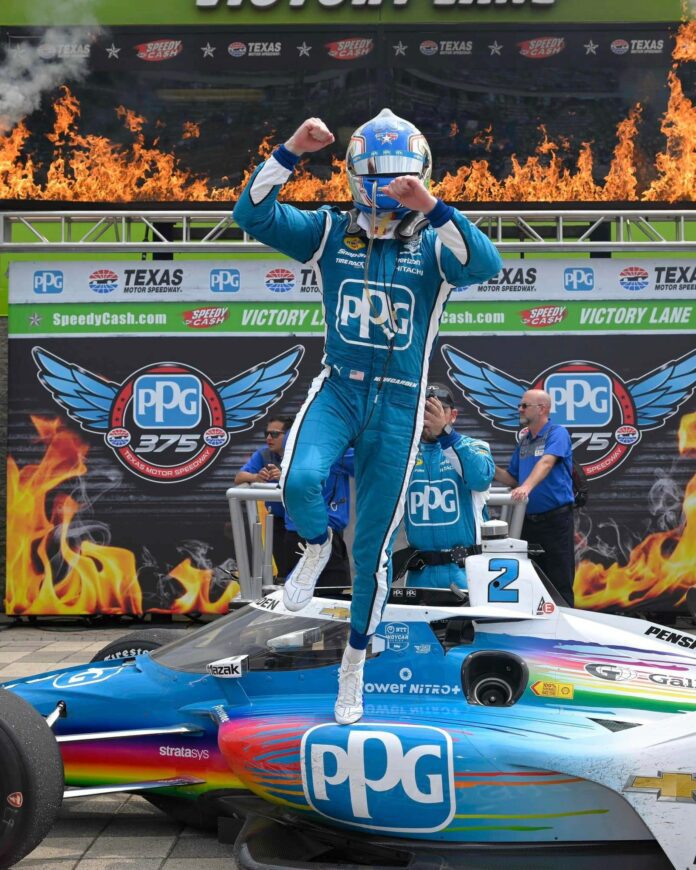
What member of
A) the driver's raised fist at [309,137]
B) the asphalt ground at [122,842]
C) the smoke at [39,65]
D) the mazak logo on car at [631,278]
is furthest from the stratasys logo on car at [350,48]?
the asphalt ground at [122,842]

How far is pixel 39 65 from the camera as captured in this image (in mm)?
12141

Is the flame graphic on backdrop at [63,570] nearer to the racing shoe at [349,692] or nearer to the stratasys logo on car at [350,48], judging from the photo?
the stratasys logo on car at [350,48]

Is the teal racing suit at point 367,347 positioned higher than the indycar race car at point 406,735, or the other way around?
the teal racing suit at point 367,347

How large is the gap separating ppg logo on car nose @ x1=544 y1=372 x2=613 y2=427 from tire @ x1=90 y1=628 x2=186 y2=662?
567cm

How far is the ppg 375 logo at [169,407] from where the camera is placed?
10445mm

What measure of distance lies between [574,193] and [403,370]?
27.7 ft

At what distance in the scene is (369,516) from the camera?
4203 millimetres

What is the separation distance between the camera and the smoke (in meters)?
12.0

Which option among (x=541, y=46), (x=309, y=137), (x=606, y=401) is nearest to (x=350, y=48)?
(x=541, y=46)

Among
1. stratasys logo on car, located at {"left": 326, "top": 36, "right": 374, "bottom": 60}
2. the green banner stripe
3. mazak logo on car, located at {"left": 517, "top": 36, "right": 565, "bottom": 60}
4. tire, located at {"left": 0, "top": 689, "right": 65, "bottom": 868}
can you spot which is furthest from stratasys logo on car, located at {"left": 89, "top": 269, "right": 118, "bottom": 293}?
tire, located at {"left": 0, "top": 689, "right": 65, "bottom": 868}

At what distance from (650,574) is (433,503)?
5.56 m

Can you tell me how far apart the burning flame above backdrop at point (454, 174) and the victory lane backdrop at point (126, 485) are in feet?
7.39

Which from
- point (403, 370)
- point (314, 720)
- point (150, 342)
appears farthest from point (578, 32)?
point (314, 720)

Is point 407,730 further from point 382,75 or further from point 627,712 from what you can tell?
point 382,75
